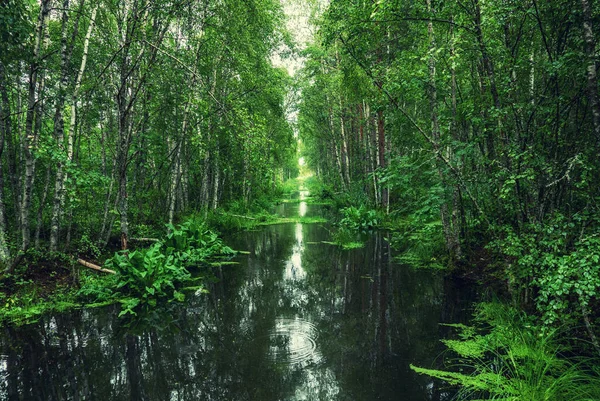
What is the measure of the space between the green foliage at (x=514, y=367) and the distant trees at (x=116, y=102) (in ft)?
18.2

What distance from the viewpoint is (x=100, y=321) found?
18.6ft

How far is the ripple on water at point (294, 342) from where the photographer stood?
436cm

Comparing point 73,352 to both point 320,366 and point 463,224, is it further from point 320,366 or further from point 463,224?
point 463,224

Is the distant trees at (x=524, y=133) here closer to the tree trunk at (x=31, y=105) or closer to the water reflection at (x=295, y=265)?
the water reflection at (x=295, y=265)

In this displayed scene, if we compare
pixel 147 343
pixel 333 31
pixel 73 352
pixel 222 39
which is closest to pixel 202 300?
pixel 147 343

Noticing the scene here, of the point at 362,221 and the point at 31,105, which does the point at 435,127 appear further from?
the point at 31,105

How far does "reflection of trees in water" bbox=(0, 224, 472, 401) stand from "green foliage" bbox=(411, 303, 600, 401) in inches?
16.7

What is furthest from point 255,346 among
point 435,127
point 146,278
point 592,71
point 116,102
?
point 116,102

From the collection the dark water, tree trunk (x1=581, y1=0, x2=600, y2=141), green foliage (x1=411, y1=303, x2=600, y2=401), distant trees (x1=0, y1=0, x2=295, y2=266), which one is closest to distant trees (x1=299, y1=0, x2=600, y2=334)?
tree trunk (x1=581, y1=0, x2=600, y2=141)

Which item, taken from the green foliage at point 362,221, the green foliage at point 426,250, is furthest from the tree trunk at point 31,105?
the green foliage at point 362,221

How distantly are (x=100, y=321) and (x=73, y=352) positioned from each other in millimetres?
1078

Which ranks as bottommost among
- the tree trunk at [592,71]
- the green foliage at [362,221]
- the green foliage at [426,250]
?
the green foliage at [426,250]

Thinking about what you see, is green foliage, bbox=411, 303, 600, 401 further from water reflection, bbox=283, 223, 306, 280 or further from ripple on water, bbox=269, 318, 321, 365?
water reflection, bbox=283, 223, 306, 280

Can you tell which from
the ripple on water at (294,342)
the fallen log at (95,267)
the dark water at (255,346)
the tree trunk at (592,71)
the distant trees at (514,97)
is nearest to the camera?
the tree trunk at (592,71)
